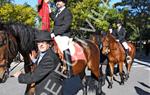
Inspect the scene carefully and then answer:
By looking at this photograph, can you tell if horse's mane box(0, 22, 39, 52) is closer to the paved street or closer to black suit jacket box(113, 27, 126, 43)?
the paved street

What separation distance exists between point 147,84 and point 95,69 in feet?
13.8

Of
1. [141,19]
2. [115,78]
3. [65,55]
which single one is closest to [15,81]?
[115,78]

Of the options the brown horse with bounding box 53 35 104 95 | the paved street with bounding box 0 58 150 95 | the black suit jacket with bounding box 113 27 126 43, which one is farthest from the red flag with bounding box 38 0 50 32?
the black suit jacket with bounding box 113 27 126 43

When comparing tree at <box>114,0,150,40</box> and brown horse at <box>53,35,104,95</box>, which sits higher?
brown horse at <box>53,35,104,95</box>

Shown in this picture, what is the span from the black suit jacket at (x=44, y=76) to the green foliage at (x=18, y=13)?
3906 centimetres

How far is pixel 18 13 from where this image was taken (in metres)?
47.7

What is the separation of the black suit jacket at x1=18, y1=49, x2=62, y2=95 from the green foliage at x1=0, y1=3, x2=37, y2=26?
3906 cm

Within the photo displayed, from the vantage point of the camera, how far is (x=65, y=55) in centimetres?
865

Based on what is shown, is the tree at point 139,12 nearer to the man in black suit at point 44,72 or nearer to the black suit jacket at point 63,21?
the black suit jacket at point 63,21

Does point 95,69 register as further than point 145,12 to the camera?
No

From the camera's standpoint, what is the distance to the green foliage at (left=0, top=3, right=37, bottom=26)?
4562 centimetres

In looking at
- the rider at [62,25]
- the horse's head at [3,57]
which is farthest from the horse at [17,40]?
the rider at [62,25]

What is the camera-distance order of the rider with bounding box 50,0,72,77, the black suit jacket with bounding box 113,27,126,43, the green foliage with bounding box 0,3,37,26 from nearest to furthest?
the rider with bounding box 50,0,72,77 → the black suit jacket with bounding box 113,27,126,43 → the green foliage with bounding box 0,3,37,26

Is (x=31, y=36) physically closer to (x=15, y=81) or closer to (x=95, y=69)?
(x=95, y=69)
